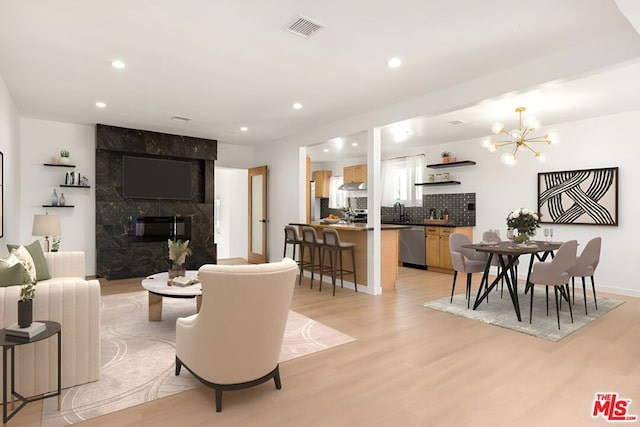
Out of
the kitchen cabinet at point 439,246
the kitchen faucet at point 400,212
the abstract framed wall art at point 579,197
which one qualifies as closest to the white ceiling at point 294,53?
the abstract framed wall art at point 579,197

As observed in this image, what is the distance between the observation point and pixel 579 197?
586 centimetres

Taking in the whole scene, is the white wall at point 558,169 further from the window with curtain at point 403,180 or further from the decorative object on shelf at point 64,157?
the decorative object on shelf at point 64,157

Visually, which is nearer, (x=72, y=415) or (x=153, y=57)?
(x=72, y=415)

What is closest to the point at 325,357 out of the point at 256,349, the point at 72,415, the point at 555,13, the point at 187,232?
the point at 256,349

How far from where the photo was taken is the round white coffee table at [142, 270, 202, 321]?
3.42 m

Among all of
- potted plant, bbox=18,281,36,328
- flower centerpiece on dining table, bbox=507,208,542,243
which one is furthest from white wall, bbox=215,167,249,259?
potted plant, bbox=18,281,36,328

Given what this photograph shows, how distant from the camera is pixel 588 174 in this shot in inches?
226

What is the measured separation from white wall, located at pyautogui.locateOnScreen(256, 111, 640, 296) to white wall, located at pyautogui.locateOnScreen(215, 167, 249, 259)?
5.77 ft

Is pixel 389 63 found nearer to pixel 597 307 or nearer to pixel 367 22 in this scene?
pixel 367 22

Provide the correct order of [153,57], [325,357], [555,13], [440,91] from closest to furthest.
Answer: [555,13] → [325,357] → [153,57] → [440,91]

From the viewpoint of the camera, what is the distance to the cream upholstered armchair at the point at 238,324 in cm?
213

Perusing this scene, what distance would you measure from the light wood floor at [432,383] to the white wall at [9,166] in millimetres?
3213

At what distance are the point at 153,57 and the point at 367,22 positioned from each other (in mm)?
2150

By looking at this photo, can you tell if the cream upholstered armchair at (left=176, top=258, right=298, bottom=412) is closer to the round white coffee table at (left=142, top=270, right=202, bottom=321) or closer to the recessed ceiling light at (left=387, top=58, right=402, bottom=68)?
the round white coffee table at (left=142, top=270, right=202, bottom=321)
